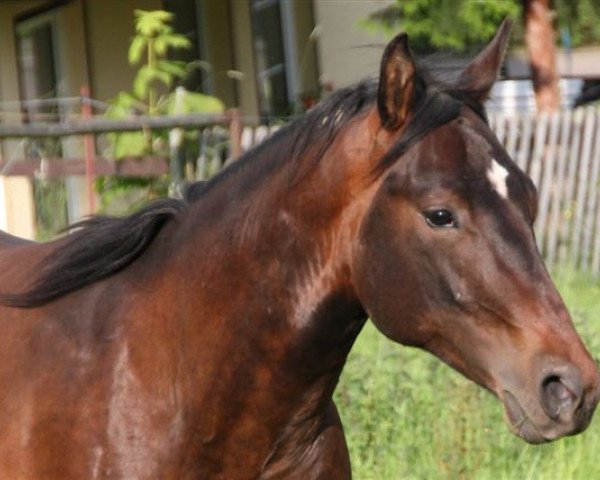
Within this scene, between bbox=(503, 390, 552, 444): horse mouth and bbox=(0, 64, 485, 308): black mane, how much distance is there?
0.65 metres

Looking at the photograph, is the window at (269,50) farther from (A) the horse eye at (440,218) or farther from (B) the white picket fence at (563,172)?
(A) the horse eye at (440,218)

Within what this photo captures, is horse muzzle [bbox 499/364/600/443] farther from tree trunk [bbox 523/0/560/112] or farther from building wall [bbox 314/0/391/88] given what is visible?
building wall [bbox 314/0/391/88]

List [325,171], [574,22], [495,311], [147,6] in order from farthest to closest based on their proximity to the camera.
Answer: [147,6]
[574,22]
[325,171]
[495,311]

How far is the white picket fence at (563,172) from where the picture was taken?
11539mm

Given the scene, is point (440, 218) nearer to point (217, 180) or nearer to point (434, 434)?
point (217, 180)

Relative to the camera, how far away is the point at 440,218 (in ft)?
11.4

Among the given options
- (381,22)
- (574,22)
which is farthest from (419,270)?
(574,22)

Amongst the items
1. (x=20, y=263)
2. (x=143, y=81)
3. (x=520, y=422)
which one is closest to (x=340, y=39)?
(x=143, y=81)

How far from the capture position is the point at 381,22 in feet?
40.4

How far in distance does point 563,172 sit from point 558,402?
865 cm

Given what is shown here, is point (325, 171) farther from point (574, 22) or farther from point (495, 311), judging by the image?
point (574, 22)

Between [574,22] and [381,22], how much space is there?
6.48ft

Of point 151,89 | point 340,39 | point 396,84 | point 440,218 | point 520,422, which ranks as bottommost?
point 520,422

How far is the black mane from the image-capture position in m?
3.61
